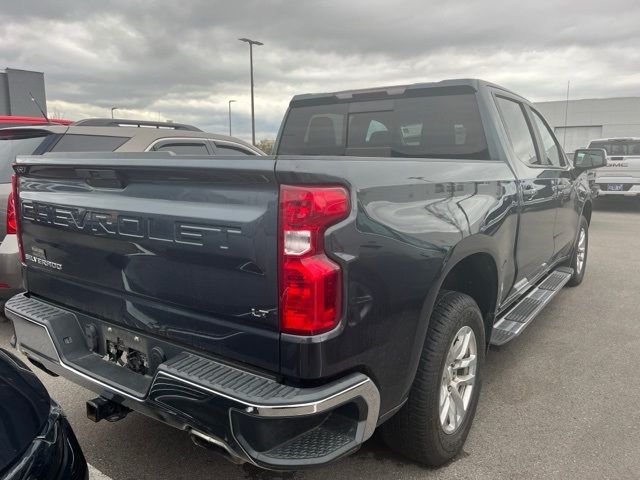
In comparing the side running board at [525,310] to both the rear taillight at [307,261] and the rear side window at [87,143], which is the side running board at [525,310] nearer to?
the rear taillight at [307,261]

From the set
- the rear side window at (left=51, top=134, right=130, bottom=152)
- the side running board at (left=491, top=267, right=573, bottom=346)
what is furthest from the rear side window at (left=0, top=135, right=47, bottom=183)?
the side running board at (left=491, top=267, right=573, bottom=346)

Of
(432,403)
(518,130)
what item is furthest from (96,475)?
(518,130)

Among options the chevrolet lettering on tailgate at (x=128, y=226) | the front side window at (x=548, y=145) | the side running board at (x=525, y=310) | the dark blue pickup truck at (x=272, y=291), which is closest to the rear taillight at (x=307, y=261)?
the dark blue pickup truck at (x=272, y=291)

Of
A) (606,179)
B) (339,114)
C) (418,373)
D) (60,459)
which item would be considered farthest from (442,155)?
(606,179)

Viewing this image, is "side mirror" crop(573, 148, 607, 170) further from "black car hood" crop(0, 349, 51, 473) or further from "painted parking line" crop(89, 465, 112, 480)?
"black car hood" crop(0, 349, 51, 473)

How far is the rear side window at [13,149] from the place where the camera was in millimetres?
4425

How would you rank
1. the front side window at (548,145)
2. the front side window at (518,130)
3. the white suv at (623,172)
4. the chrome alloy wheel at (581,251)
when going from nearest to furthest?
1. the front side window at (518,130)
2. the front side window at (548,145)
3. the chrome alloy wheel at (581,251)
4. the white suv at (623,172)

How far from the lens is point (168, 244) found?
198 cm

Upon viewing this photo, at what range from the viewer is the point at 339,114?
3.95 m

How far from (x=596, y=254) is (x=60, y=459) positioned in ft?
26.4

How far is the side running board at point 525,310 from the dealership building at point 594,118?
3940cm

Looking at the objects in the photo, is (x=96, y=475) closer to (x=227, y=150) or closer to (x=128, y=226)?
(x=128, y=226)

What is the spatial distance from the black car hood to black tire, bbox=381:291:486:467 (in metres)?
1.47

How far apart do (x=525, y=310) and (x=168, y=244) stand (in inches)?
111
